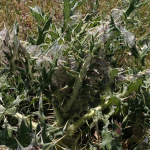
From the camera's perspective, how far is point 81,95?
146 centimetres

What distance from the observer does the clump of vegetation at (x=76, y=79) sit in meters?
1.29

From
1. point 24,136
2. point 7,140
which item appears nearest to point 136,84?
point 24,136

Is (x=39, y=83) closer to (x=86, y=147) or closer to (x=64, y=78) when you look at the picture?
(x=64, y=78)

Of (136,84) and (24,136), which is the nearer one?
(24,136)

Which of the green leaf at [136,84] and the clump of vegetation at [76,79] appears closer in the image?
the clump of vegetation at [76,79]

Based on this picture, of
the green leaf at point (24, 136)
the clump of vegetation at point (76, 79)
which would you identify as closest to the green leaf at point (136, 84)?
the clump of vegetation at point (76, 79)

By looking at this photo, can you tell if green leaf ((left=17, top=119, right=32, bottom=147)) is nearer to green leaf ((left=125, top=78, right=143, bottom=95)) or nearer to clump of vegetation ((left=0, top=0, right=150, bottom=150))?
clump of vegetation ((left=0, top=0, right=150, bottom=150))

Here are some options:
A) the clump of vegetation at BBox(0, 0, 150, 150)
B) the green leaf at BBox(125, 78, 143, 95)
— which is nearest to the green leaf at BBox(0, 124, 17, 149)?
the clump of vegetation at BBox(0, 0, 150, 150)

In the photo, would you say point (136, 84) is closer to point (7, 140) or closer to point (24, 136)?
point (24, 136)

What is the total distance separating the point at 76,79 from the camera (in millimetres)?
1407

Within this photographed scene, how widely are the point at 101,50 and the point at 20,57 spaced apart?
1.54ft

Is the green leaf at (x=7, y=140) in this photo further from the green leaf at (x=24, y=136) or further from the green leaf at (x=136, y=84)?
the green leaf at (x=136, y=84)

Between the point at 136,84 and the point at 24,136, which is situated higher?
the point at 136,84

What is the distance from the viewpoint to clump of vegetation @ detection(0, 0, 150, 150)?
1.29m
